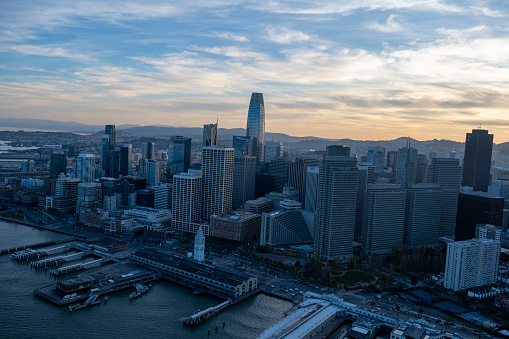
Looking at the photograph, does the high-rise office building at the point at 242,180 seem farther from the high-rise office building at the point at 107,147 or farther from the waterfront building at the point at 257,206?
the high-rise office building at the point at 107,147

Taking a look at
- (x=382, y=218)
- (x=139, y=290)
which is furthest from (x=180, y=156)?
(x=139, y=290)

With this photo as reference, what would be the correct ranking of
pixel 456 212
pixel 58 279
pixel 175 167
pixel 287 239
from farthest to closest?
pixel 175 167
pixel 456 212
pixel 287 239
pixel 58 279

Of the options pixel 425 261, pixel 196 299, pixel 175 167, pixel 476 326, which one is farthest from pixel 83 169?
pixel 476 326

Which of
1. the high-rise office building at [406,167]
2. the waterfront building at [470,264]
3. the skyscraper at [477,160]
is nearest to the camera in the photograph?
the waterfront building at [470,264]

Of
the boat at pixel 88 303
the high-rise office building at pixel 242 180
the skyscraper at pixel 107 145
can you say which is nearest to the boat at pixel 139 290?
the boat at pixel 88 303

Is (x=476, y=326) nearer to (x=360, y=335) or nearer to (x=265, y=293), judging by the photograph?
(x=360, y=335)

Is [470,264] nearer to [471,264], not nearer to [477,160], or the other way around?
[471,264]

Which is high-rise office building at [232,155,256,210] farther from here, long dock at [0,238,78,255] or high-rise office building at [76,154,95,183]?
high-rise office building at [76,154,95,183]
